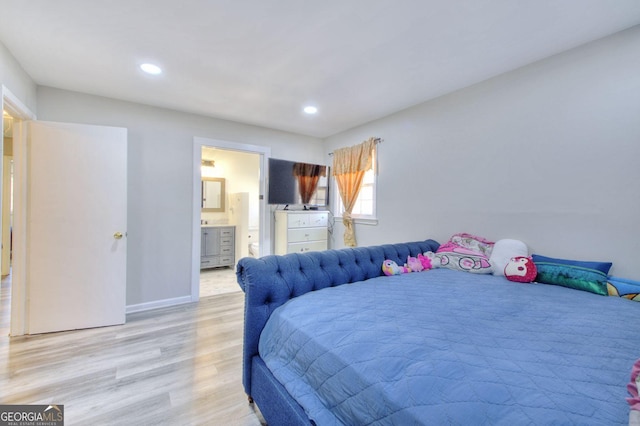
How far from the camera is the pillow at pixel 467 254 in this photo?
89.4 inches

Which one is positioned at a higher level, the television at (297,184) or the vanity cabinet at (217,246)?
the television at (297,184)

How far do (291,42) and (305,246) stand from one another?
2789 millimetres

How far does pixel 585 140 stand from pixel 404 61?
151cm

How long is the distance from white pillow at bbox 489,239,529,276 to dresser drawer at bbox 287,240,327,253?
249 centimetres

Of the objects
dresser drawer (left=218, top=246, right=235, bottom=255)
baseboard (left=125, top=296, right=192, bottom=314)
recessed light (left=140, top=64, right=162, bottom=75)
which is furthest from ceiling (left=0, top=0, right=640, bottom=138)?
dresser drawer (left=218, top=246, right=235, bottom=255)

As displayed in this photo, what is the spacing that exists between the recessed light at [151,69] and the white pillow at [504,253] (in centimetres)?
340

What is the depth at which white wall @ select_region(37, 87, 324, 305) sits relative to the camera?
3039mm

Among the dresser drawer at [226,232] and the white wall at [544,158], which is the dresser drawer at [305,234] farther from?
the dresser drawer at [226,232]

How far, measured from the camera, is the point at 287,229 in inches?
156

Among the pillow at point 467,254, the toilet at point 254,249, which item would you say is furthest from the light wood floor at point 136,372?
the toilet at point 254,249

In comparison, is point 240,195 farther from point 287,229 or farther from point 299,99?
point 299,99

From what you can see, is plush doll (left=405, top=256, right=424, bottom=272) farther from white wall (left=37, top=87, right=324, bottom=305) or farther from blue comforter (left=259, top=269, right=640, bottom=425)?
white wall (left=37, top=87, right=324, bottom=305)

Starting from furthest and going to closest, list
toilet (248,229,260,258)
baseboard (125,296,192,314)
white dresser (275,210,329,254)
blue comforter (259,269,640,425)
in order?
toilet (248,229,260,258) < white dresser (275,210,329,254) < baseboard (125,296,192,314) < blue comforter (259,269,640,425)

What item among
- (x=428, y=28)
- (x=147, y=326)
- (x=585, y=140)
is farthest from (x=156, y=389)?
(x=585, y=140)
